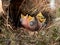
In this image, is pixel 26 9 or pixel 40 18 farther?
pixel 26 9

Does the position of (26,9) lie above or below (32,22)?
above

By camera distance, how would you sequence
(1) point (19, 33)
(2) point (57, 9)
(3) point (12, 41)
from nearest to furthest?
(3) point (12, 41) → (1) point (19, 33) → (2) point (57, 9)

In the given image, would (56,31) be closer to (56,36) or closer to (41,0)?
(56,36)

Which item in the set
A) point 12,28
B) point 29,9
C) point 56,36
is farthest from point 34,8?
point 56,36

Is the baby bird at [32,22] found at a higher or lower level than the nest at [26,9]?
lower

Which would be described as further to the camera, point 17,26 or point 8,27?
point 17,26

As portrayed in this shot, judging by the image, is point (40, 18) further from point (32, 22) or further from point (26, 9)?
point (26, 9)

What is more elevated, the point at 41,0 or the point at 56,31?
the point at 41,0

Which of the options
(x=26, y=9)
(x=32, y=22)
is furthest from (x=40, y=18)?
(x=26, y=9)

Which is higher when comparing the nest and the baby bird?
the nest

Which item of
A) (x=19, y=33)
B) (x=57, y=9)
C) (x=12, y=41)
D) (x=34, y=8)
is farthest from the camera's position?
(x=34, y=8)
